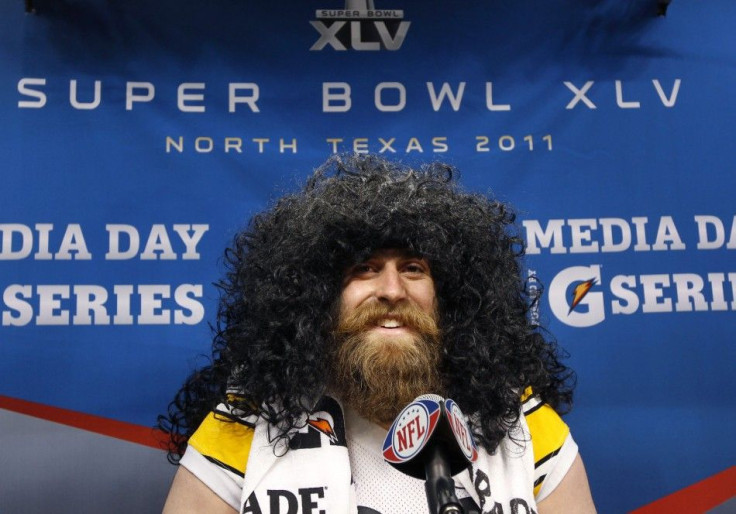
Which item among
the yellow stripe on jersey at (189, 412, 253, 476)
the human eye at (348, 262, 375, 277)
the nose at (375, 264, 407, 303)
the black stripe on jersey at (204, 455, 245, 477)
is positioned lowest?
the black stripe on jersey at (204, 455, 245, 477)

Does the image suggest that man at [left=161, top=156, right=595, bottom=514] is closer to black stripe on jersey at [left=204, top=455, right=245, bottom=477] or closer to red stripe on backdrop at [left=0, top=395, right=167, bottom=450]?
black stripe on jersey at [left=204, top=455, right=245, bottom=477]

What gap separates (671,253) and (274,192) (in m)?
1.30

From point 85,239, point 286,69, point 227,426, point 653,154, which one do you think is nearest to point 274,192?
point 286,69

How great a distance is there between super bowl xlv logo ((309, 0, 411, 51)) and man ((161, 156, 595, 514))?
2.32 ft

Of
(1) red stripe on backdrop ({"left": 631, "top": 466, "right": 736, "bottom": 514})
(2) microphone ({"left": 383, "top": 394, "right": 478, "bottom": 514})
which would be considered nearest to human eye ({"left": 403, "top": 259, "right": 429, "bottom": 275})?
(2) microphone ({"left": 383, "top": 394, "right": 478, "bottom": 514})

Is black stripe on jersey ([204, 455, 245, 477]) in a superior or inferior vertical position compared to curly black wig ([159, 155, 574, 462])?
inferior

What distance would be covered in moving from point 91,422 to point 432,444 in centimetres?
158

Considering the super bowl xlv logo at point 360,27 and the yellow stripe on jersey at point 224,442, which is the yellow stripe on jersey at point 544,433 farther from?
the super bowl xlv logo at point 360,27

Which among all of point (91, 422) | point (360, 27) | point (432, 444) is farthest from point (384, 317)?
point (360, 27)

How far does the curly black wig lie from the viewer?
2.01 meters

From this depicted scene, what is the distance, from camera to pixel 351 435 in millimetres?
1989

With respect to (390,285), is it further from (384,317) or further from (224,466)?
(224,466)

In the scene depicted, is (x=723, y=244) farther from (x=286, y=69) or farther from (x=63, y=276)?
(x=63, y=276)

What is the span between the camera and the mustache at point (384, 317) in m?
1.95
